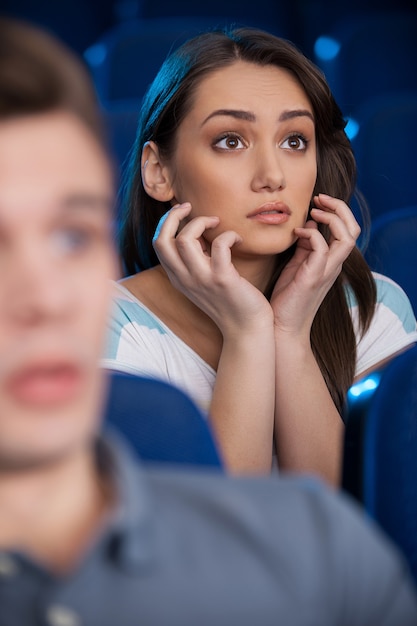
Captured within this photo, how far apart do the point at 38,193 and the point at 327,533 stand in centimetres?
29

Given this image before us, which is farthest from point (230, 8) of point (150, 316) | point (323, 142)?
point (150, 316)

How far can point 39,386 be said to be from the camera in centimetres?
61

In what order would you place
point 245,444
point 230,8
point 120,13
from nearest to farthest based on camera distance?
point 245,444 < point 230,8 < point 120,13

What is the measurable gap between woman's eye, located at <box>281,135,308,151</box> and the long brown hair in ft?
0.23

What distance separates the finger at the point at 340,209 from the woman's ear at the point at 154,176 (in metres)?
0.22

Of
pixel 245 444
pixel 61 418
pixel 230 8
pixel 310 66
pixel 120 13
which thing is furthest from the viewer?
pixel 120 13

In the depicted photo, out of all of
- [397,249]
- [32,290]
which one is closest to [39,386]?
[32,290]

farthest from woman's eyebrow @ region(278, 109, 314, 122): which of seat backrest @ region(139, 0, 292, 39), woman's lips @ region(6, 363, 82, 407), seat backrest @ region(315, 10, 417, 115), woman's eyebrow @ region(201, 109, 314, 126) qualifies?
seat backrest @ region(139, 0, 292, 39)

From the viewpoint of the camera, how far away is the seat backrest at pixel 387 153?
2.19 meters

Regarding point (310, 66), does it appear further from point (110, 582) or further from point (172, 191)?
point (110, 582)

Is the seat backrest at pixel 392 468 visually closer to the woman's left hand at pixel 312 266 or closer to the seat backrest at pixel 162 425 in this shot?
the seat backrest at pixel 162 425

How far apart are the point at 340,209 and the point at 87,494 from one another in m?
0.99

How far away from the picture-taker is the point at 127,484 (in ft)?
2.18

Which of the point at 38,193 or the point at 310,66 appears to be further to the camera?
the point at 310,66
